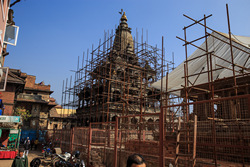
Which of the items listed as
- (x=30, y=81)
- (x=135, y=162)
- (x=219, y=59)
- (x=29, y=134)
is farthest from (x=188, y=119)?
(x=30, y=81)

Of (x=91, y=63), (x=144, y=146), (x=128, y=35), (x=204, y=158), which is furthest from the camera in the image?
(x=128, y=35)

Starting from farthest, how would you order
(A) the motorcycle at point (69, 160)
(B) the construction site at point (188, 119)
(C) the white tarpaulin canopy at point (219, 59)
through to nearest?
(C) the white tarpaulin canopy at point (219, 59), (A) the motorcycle at point (69, 160), (B) the construction site at point (188, 119)

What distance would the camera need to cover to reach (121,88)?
31.2 meters

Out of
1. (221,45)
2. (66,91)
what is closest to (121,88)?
(66,91)

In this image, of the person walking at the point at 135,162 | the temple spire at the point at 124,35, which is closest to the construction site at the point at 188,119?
the person walking at the point at 135,162

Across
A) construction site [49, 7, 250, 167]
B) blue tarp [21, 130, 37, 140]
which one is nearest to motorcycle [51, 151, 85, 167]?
construction site [49, 7, 250, 167]

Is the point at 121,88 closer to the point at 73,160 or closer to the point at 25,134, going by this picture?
the point at 25,134

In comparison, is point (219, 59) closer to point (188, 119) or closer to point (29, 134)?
point (188, 119)

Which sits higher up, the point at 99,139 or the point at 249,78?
the point at 249,78

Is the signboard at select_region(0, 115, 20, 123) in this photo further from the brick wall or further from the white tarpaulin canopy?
the brick wall

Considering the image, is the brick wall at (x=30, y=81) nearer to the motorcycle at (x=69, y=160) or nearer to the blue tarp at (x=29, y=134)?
the blue tarp at (x=29, y=134)

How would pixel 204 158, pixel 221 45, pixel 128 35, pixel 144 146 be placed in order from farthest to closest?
1. pixel 128 35
2. pixel 221 45
3. pixel 144 146
4. pixel 204 158

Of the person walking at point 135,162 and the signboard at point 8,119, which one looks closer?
the person walking at point 135,162

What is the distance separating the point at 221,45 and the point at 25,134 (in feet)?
97.7
